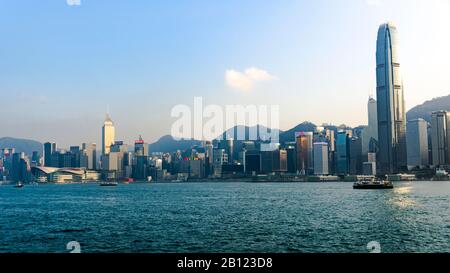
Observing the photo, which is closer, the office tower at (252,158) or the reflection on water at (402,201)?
the office tower at (252,158)

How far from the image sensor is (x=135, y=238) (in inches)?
517

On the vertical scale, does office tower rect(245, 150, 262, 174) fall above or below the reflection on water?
above

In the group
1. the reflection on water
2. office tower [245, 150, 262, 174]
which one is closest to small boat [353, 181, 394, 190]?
the reflection on water

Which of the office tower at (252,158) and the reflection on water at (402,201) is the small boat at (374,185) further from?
the office tower at (252,158)

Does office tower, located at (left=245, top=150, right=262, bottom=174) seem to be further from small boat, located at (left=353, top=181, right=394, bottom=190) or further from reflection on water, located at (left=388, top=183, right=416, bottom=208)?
small boat, located at (left=353, top=181, right=394, bottom=190)

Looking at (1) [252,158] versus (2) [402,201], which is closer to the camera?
(1) [252,158]

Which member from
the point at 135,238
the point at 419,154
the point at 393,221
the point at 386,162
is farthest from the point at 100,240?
the point at 386,162

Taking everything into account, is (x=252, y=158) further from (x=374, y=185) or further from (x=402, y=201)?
(x=374, y=185)

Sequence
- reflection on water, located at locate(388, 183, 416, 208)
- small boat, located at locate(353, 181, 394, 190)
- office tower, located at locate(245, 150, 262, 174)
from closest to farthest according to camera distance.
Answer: office tower, located at locate(245, 150, 262, 174) → reflection on water, located at locate(388, 183, 416, 208) → small boat, located at locate(353, 181, 394, 190)

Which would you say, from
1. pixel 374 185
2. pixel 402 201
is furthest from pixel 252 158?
pixel 374 185

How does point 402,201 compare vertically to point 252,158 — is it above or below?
below

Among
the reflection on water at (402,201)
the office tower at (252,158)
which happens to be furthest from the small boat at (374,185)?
the office tower at (252,158)
